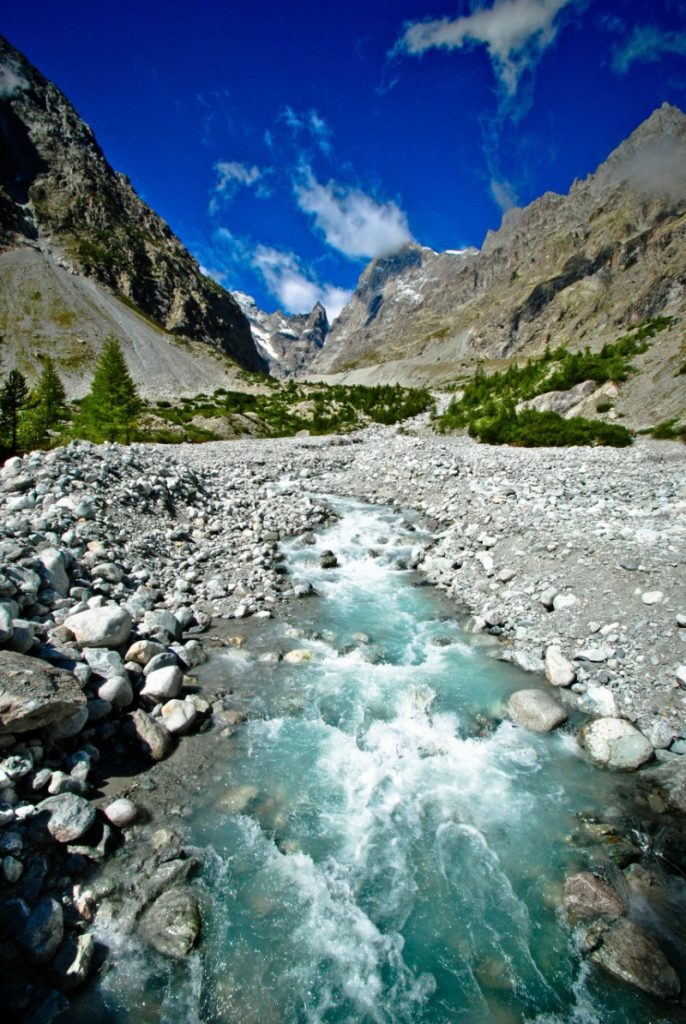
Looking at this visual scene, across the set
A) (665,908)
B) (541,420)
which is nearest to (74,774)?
(665,908)

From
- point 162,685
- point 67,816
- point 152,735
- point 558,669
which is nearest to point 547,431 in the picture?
point 558,669

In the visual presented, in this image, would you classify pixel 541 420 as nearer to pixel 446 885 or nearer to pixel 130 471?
pixel 130 471

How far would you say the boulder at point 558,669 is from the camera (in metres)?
8.21

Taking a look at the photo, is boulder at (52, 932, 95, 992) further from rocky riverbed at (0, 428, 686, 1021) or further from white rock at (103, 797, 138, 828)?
white rock at (103, 797, 138, 828)

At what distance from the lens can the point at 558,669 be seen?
834cm

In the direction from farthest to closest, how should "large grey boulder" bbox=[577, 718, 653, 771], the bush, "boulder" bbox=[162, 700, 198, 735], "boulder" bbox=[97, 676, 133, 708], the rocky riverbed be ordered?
the bush → "boulder" bbox=[162, 700, 198, 735] → "boulder" bbox=[97, 676, 133, 708] → "large grey boulder" bbox=[577, 718, 653, 771] → the rocky riverbed

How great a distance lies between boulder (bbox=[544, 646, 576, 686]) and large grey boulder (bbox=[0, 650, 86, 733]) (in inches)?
306

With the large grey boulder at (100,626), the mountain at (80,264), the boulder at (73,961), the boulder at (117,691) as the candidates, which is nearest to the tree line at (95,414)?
the large grey boulder at (100,626)

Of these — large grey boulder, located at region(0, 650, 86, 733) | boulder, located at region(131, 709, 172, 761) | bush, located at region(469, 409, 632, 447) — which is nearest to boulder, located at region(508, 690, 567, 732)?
boulder, located at region(131, 709, 172, 761)

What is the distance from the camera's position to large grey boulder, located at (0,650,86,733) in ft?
17.9

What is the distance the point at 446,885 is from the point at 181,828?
3.33 metres

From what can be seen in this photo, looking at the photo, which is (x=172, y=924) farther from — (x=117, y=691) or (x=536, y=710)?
(x=536, y=710)

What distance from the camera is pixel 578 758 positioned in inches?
273

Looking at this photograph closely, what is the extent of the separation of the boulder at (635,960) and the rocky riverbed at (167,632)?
12 cm
